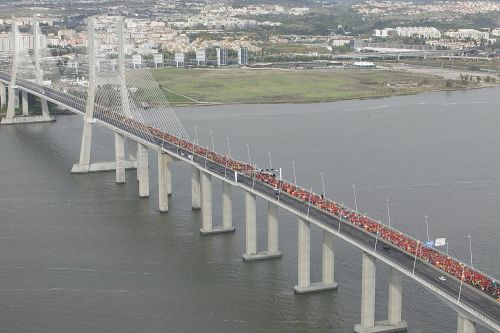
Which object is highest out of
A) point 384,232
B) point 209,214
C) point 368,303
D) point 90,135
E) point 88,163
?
point 384,232

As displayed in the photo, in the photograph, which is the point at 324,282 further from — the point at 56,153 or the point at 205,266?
the point at 56,153

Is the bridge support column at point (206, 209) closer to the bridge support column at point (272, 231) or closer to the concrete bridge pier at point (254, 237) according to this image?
the concrete bridge pier at point (254, 237)

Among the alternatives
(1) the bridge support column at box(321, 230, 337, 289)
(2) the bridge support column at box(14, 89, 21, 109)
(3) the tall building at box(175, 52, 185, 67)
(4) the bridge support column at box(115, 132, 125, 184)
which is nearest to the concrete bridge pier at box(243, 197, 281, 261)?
(1) the bridge support column at box(321, 230, 337, 289)

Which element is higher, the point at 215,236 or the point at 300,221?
→ the point at 300,221

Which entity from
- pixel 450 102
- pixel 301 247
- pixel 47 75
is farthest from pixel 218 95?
pixel 301 247

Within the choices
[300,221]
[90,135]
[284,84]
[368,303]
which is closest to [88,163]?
[90,135]

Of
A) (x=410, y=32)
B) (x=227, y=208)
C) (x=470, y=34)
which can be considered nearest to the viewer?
(x=227, y=208)

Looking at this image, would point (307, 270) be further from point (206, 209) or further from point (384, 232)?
point (206, 209)
